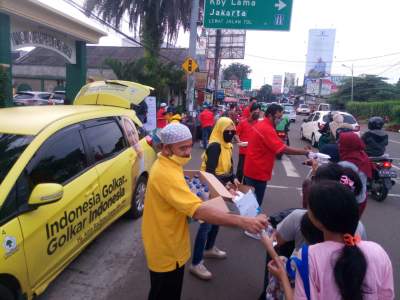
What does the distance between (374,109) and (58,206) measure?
4269cm

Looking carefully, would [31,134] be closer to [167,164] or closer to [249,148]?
[167,164]

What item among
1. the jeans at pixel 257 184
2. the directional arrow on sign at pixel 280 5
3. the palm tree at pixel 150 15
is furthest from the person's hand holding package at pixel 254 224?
the palm tree at pixel 150 15

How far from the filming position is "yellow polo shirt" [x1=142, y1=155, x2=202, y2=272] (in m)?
2.18

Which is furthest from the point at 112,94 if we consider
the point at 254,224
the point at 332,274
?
the point at 332,274

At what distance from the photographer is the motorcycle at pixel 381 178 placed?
7.11 metres

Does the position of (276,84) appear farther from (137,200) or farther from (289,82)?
(137,200)

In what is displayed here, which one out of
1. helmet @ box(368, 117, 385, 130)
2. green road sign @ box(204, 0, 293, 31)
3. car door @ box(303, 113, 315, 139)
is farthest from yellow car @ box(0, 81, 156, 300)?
car door @ box(303, 113, 315, 139)

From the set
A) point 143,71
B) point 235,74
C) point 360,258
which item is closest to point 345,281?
point 360,258

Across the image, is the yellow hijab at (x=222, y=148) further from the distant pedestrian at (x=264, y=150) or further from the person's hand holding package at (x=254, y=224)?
the person's hand holding package at (x=254, y=224)

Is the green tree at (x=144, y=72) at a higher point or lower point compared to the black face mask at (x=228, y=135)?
higher

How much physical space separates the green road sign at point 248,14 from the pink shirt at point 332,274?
11015 mm

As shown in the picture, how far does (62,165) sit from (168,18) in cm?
1580

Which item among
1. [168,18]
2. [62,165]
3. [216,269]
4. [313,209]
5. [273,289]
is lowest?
[216,269]

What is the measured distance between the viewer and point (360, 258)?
1560mm
